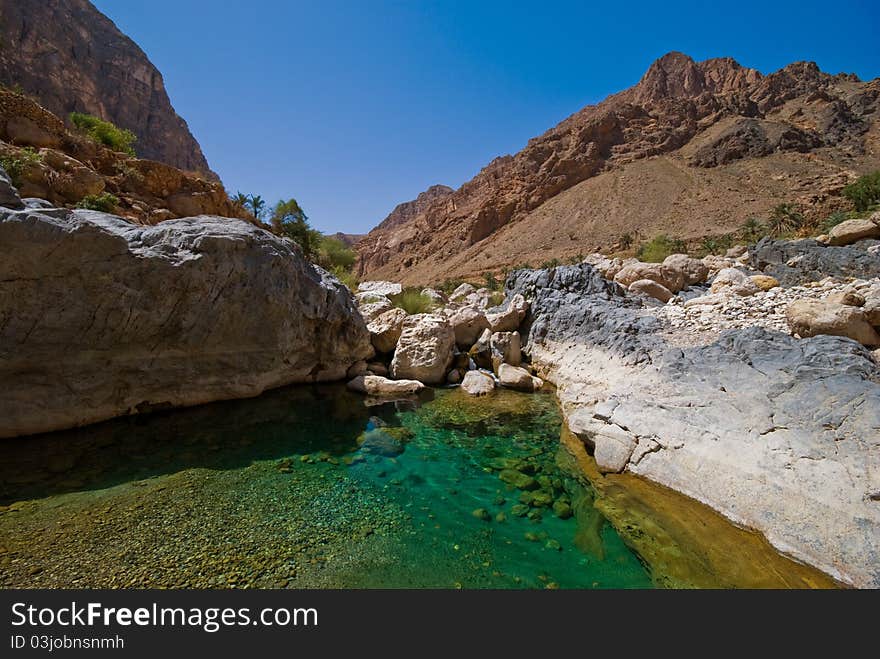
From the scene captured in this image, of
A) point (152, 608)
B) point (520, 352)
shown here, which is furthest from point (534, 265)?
point (152, 608)

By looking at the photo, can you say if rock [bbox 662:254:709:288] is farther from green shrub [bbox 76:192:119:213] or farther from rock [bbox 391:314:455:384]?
green shrub [bbox 76:192:119:213]

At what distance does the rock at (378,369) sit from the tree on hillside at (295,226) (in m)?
14.4

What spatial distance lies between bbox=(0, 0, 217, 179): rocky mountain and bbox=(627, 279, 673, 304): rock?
49.7 metres

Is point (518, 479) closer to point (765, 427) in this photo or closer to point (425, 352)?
point (765, 427)

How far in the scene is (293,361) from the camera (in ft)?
29.7

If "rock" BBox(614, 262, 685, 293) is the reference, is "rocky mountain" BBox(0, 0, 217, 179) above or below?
above

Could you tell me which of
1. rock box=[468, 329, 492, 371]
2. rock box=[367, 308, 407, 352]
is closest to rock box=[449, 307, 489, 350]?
rock box=[468, 329, 492, 371]

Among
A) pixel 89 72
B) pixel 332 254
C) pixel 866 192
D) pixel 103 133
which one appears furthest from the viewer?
pixel 89 72

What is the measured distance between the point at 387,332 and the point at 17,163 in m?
10.6

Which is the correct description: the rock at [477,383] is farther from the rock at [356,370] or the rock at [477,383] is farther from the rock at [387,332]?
the rock at [356,370]

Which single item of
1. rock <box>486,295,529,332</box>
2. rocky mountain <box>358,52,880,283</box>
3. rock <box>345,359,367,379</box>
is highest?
rocky mountain <box>358,52,880,283</box>

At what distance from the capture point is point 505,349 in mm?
10109

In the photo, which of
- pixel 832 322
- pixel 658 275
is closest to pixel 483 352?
pixel 658 275

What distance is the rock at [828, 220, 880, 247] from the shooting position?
8.63m
